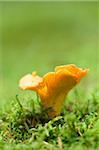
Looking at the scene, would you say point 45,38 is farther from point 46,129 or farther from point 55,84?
point 46,129

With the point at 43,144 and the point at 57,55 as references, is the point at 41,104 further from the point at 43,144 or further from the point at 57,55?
the point at 57,55

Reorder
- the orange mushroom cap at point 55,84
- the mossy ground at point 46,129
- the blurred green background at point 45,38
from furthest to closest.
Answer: the blurred green background at point 45,38 < the orange mushroom cap at point 55,84 < the mossy ground at point 46,129

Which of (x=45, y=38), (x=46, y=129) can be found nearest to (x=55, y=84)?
(x=46, y=129)

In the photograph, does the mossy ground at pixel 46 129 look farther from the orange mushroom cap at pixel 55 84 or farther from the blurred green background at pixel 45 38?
the blurred green background at pixel 45 38

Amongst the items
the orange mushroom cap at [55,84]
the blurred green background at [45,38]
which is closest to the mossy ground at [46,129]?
the orange mushroom cap at [55,84]

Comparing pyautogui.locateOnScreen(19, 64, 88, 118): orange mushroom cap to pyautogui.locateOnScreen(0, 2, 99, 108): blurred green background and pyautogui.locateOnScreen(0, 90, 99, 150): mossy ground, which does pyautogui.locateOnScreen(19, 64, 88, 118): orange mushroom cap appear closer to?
pyautogui.locateOnScreen(0, 90, 99, 150): mossy ground
